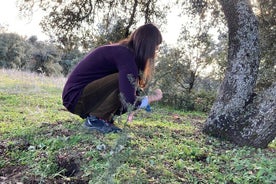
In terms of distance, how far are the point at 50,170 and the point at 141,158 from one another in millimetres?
810

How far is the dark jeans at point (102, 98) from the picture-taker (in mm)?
3848

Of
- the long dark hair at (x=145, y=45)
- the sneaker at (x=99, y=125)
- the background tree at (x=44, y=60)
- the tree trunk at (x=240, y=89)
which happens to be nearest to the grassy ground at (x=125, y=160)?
the sneaker at (x=99, y=125)

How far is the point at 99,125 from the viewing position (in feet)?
12.8

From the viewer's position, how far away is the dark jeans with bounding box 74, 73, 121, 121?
3.85 metres

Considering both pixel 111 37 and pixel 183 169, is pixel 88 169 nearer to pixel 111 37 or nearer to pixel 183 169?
pixel 183 169

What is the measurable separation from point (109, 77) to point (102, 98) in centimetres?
29

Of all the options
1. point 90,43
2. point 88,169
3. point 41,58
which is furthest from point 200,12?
point 41,58

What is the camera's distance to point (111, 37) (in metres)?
8.18

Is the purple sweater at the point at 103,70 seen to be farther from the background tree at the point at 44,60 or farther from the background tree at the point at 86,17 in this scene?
the background tree at the point at 44,60

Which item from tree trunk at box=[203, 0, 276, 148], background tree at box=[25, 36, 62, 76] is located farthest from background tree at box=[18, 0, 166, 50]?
background tree at box=[25, 36, 62, 76]

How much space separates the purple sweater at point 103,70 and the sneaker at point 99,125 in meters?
0.27

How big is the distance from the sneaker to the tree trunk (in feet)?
4.89

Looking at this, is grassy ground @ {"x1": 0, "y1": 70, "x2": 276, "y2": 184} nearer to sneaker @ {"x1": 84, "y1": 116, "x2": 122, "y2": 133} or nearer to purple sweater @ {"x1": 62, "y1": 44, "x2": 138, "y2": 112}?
sneaker @ {"x1": 84, "y1": 116, "x2": 122, "y2": 133}

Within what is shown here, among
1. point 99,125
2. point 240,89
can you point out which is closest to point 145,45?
point 99,125
